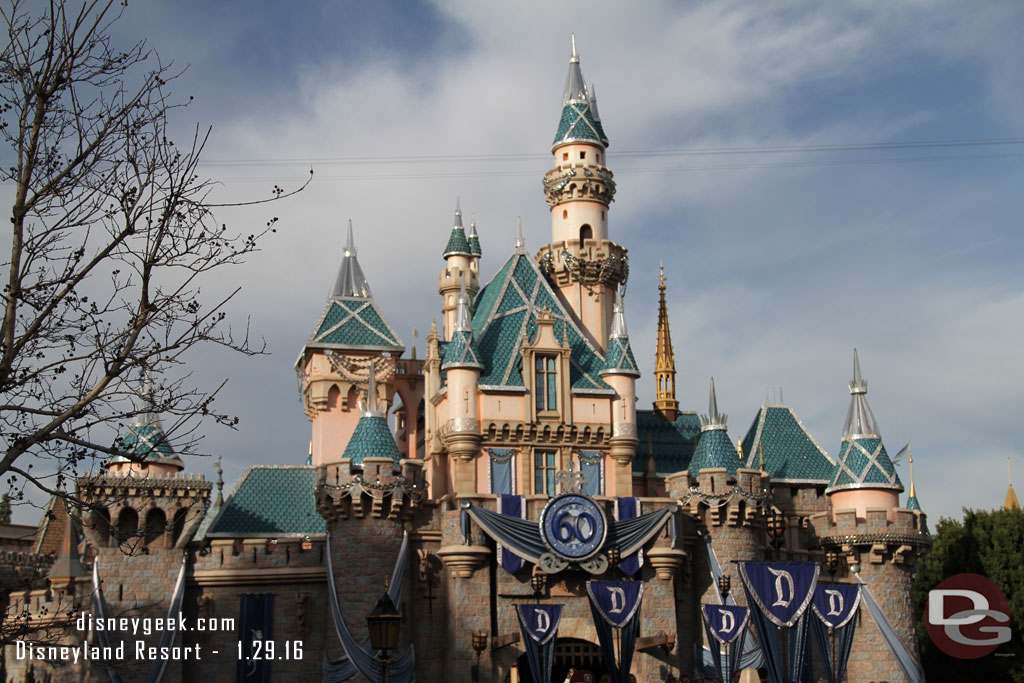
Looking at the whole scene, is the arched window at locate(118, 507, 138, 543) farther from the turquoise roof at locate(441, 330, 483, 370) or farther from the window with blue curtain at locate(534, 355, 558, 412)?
the window with blue curtain at locate(534, 355, 558, 412)

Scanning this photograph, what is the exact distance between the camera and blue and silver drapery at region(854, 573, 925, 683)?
40.8 metres

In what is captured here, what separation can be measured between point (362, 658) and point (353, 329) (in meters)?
13.7

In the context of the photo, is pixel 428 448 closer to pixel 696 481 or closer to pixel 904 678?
pixel 696 481

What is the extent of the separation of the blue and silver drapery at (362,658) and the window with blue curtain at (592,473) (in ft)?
23.9

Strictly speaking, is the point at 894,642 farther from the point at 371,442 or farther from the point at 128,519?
the point at 128,519

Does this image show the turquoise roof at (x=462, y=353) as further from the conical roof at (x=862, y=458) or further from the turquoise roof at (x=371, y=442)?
the conical roof at (x=862, y=458)

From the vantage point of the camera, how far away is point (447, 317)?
50.7 metres

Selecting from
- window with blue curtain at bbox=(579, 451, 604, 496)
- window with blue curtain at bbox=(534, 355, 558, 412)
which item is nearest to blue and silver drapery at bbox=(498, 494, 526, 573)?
window with blue curtain at bbox=(579, 451, 604, 496)

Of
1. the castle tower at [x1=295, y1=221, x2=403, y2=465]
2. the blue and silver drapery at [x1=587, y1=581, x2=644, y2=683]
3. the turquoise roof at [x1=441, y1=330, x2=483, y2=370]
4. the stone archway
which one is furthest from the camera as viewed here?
the castle tower at [x1=295, y1=221, x2=403, y2=465]

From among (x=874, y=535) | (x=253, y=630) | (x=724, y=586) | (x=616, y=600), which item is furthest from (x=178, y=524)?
(x=874, y=535)

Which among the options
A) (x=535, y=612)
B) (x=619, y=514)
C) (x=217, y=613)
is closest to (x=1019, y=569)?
(x=619, y=514)

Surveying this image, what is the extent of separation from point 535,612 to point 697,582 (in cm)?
663

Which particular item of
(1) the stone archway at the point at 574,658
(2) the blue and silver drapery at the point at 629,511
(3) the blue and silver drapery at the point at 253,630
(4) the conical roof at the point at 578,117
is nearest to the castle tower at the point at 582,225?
(4) the conical roof at the point at 578,117

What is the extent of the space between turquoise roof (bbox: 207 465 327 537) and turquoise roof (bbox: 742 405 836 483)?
15.7m
